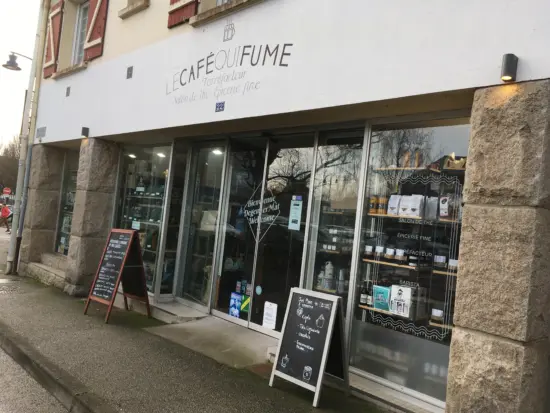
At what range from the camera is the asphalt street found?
3766 millimetres

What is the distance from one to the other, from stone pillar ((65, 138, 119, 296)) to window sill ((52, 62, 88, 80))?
136 cm

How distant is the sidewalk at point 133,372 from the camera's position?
152 inches

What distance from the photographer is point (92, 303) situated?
7395 mm

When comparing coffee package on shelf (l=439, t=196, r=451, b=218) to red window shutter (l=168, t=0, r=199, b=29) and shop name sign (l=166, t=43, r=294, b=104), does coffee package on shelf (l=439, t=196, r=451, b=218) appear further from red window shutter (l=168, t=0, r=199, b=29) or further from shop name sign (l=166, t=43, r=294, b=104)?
red window shutter (l=168, t=0, r=199, b=29)

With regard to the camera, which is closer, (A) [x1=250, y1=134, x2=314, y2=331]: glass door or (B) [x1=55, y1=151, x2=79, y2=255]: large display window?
(A) [x1=250, y1=134, x2=314, y2=331]: glass door

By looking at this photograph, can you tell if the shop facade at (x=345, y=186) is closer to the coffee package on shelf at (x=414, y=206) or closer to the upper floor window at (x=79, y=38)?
the coffee package on shelf at (x=414, y=206)

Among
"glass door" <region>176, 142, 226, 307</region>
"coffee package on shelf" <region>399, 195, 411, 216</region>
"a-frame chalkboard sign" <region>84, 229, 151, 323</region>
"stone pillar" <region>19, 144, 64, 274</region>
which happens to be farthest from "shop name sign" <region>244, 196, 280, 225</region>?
"stone pillar" <region>19, 144, 64, 274</region>

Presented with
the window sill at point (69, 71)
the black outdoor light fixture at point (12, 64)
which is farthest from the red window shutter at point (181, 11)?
the black outdoor light fixture at point (12, 64)

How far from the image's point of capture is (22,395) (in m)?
4.01

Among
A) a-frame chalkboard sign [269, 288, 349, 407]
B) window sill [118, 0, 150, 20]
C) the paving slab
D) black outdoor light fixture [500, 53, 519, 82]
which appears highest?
window sill [118, 0, 150, 20]

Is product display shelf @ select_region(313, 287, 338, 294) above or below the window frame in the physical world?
below

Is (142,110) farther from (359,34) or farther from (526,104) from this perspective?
(526,104)

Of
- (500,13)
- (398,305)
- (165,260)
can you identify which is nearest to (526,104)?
(500,13)

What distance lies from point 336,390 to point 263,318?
183cm
